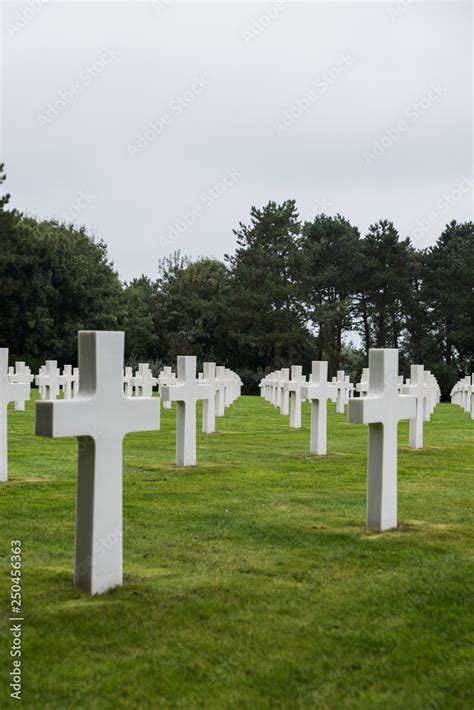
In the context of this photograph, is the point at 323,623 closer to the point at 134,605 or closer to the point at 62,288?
the point at 134,605

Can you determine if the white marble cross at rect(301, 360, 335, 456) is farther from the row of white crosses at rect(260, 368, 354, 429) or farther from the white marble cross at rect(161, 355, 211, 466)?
the white marble cross at rect(161, 355, 211, 466)

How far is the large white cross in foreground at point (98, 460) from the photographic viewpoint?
4.83 m

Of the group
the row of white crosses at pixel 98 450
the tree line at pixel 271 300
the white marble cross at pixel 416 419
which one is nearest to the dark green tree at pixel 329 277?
the tree line at pixel 271 300

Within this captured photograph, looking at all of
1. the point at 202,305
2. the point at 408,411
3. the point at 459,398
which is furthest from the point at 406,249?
the point at 408,411

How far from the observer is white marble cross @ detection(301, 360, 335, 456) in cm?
1170

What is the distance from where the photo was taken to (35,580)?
16.7 ft

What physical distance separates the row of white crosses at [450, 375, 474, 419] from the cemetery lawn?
13795mm

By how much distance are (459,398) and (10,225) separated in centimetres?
2266

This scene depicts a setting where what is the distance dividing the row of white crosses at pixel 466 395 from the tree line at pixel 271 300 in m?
13.4

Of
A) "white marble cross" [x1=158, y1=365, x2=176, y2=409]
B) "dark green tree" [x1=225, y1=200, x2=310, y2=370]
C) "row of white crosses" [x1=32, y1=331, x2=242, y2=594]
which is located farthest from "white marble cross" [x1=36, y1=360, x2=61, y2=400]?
"dark green tree" [x1=225, y1=200, x2=310, y2=370]

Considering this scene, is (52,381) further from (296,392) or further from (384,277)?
(384,277)

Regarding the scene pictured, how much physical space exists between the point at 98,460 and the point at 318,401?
23.3 feet

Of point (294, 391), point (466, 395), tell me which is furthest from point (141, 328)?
point (294, 391)

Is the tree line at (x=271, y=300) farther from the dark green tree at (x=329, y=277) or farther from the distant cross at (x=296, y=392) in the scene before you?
the distant cross at (x=296, y=392)
